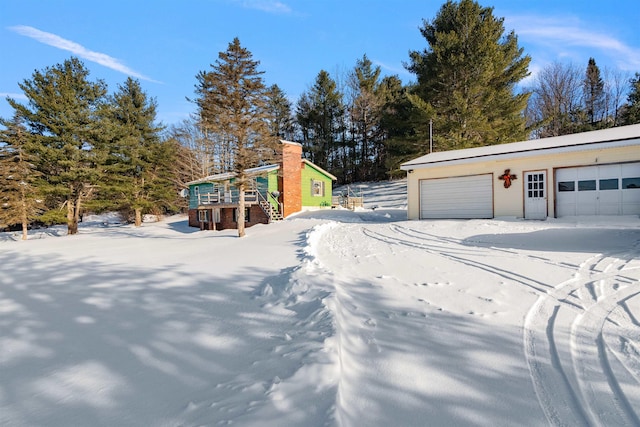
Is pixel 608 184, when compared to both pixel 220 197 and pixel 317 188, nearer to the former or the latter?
pixel 317 188

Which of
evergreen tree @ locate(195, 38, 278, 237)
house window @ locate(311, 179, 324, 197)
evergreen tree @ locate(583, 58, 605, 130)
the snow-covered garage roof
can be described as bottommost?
house window @ locate(311, 179, 324, 197)

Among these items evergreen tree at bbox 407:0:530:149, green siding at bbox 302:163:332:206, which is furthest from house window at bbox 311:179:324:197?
evergreen tree at bbox 407:0:530:149

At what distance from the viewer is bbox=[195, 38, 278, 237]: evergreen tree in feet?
45.0

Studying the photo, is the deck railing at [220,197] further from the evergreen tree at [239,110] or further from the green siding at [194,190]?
the evergreen tree at [239,110]

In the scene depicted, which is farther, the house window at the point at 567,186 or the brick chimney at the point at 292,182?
the brick chimney at the point at 292,182

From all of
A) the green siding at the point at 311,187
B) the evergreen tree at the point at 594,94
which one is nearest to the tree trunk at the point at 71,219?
the green siding at the point at 311,187

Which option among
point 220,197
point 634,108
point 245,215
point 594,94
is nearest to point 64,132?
point 220,197

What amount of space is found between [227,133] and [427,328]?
12.6 metres

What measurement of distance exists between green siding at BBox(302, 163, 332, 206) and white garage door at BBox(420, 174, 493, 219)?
9.91 m

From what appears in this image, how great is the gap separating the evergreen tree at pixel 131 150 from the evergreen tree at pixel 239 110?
14.7 m

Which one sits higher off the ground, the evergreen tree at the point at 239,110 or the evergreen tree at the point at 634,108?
the evergreen tree at the point at 634,108

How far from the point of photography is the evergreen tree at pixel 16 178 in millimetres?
19547

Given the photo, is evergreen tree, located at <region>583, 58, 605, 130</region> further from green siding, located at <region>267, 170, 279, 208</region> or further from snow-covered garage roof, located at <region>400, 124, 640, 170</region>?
green siding, located at <region>267, 170, 279, 208</region>

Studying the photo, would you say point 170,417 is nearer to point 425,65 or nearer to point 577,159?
point 577,159
